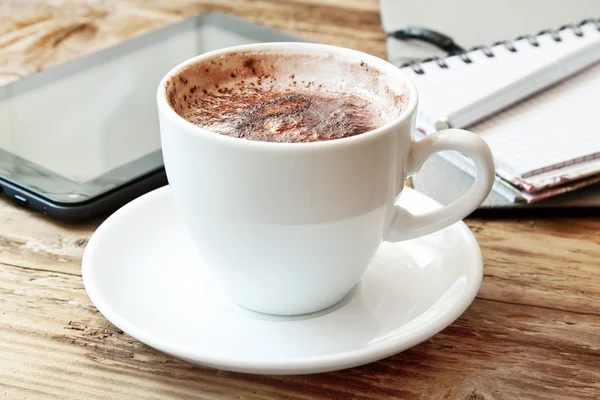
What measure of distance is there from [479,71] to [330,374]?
585mm

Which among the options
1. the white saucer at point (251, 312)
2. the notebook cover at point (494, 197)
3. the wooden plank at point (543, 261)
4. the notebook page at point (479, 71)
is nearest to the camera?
the white saucer at point (251, 312)

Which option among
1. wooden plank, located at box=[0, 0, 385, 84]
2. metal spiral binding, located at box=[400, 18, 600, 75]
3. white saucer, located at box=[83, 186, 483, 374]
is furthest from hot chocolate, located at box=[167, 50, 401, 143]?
wooden plank, located at box=[0, 0, 385, 84]

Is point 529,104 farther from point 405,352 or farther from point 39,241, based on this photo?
point 39,241

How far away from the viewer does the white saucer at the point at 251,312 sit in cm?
50

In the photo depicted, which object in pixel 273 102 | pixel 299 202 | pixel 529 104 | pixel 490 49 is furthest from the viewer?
pixel 490 49

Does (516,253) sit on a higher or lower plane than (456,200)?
lower

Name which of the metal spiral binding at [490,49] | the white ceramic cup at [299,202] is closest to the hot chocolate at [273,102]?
the white ceramic cup at [299,202]

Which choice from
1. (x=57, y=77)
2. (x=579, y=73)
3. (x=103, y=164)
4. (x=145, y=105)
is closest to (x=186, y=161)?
(x=103, y=164)

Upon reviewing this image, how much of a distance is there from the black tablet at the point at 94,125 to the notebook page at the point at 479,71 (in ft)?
0.94

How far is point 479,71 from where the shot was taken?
99cm

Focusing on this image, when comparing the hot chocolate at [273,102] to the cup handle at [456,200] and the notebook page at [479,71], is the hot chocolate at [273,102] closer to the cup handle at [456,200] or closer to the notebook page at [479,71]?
the cup handle at [456,200]

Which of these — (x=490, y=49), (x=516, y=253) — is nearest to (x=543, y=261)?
(x=516, y=253)

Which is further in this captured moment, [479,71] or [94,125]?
[479,71]

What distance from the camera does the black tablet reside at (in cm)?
74
